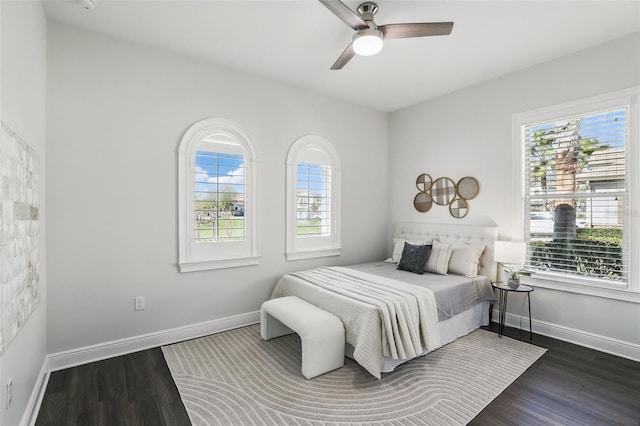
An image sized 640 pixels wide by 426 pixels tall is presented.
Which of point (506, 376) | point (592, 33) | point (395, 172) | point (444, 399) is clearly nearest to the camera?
point (444, 399)

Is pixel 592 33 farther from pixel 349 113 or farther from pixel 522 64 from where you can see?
pixel 349 113

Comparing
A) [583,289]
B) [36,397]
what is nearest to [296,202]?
[36,397]

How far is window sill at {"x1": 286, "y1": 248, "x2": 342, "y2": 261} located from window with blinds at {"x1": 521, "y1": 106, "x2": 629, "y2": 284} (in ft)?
7.52

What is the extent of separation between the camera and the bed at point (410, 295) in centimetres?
243

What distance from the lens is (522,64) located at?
3.36 m

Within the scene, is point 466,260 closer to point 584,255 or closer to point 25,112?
point 584,255

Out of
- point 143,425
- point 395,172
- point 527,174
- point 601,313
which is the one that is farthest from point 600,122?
point 143,425

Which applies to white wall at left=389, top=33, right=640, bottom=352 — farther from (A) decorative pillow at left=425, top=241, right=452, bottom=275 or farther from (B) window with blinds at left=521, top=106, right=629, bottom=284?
(A) decorative pillow at left=425, top=241, right=452, bottom=275

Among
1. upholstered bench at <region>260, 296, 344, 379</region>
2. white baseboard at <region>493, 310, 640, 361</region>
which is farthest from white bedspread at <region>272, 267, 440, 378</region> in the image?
white baseboard at <region>493, 310, 640, 361</region>

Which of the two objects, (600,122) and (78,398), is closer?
(78,398)

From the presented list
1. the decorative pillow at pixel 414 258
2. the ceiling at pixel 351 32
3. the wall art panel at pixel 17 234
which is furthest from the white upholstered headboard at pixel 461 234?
the wall art panel at pixel 17 234

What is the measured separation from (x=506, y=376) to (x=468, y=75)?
3.14m

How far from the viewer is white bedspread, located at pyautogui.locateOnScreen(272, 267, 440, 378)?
2.40 m

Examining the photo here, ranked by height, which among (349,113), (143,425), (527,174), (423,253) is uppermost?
(349,113)
